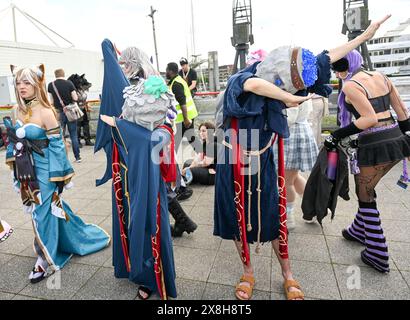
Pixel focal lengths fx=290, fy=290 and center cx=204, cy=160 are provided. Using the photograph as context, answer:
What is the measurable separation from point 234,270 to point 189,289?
1.46 feet

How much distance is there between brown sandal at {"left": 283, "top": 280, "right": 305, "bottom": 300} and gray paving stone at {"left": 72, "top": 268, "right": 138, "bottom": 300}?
3.75 feet

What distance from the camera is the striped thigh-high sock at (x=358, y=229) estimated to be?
8.97ft

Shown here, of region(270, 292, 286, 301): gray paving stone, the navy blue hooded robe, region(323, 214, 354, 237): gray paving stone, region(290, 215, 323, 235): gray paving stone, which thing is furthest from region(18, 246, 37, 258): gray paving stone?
region(323, 214, 354, 237): gray paving stone

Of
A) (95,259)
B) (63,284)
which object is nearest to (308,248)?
(95,259)

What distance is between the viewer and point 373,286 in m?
2.20

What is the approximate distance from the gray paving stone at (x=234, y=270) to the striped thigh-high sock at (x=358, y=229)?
0.89m

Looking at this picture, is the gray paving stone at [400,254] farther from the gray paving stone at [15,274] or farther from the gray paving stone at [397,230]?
the gray paving stone at [15,274]

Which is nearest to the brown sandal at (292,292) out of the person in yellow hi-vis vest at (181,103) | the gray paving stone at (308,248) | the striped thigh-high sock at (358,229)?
the gray paving stone at (308,248)

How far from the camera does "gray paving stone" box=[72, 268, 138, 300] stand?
2.23m

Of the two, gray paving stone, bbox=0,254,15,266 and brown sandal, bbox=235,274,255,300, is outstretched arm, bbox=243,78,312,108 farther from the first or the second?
gray paving stone, bbox=0,254,15,266
